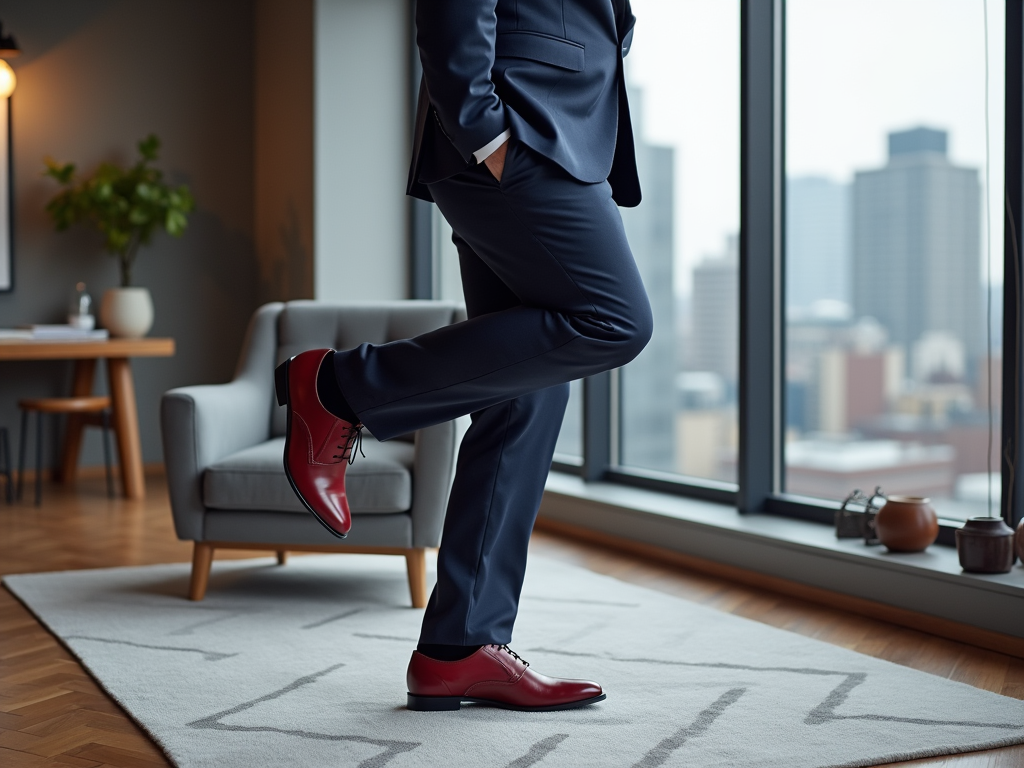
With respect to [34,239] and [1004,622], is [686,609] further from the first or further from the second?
[34,239]

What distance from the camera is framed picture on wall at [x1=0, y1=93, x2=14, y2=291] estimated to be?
479 cm

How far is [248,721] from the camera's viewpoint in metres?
1.79

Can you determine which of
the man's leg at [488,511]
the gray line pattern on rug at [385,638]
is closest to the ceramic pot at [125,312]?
the gray line pattern on rug at [385,638]

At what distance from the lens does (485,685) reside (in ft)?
6.00

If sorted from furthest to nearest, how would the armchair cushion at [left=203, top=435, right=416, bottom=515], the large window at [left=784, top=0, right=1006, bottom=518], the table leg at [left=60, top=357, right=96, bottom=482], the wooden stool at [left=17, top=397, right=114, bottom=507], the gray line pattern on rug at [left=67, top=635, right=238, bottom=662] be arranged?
the table leg at [left=60, top=357, right=96, bottom=482], the wooden stool at [left=17, top=397, right=114, bottom=507], the large window at [left=784, top=0, right=1006, bottom=518], the armchair cushion at [left=203, top=435, right=416, bottom=515], the gray line pattern on rug at [left=67, top=635, right=238, bottom=662]

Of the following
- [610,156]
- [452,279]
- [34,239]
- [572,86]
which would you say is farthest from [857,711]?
[34,239]

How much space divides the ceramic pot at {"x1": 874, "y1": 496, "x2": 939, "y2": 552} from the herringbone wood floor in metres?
0.20

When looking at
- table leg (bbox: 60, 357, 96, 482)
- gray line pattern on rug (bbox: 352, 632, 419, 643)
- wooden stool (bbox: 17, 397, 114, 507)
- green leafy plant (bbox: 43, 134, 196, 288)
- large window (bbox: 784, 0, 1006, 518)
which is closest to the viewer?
gray line pattern on rug (bbox: 352, 632, 419, 643)

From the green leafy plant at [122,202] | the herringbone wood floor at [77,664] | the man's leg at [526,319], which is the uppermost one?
the green leafy plant at [122,202]

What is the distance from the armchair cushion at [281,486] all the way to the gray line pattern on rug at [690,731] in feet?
3.09

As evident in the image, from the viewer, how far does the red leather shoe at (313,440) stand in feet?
5.58

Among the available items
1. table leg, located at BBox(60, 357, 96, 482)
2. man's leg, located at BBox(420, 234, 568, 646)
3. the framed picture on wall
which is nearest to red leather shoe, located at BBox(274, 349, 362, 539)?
man's leg, located at BBox(420, 234, 568, 646)

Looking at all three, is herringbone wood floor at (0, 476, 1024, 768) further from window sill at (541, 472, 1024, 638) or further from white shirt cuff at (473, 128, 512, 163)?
white shirt cuff at (473, 128, 512, 163)

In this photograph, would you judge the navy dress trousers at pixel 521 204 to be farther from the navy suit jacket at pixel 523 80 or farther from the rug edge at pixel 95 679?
the rug edge at pixel 95 679
